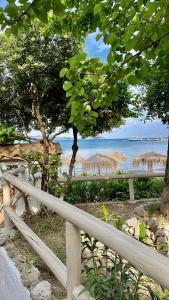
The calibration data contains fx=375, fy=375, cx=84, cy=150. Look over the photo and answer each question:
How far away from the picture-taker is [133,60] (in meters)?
3.21

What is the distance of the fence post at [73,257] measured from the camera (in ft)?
6.70

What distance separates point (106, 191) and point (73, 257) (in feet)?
22.9

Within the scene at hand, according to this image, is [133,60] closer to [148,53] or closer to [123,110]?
[148,53]

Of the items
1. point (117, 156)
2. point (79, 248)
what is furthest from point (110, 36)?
point (117, 156)

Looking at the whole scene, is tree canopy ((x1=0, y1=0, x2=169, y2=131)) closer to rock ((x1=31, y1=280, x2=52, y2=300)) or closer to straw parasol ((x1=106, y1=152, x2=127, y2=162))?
rock ((x1=31, y1=280, x2=52, y2=300))

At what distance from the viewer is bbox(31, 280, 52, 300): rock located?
2.60 m

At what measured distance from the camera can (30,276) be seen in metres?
3.01

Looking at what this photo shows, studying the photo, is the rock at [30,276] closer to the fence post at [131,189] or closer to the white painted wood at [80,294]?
the white painted wood at [80,294]

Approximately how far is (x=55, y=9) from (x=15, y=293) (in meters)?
2.01

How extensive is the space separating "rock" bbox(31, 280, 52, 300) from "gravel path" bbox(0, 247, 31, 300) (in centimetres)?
6

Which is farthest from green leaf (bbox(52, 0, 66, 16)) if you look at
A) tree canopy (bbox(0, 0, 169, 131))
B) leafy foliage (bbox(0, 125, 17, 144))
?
leafy foliage (bbox(0, 125, 17, 144))

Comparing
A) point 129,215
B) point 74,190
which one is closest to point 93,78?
point 129,215

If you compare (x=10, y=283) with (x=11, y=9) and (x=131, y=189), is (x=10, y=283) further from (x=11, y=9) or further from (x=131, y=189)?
(x=131, y=189)

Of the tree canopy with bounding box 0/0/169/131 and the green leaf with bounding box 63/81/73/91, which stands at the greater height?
the tree canopy with bounding box 0/0/169/131
